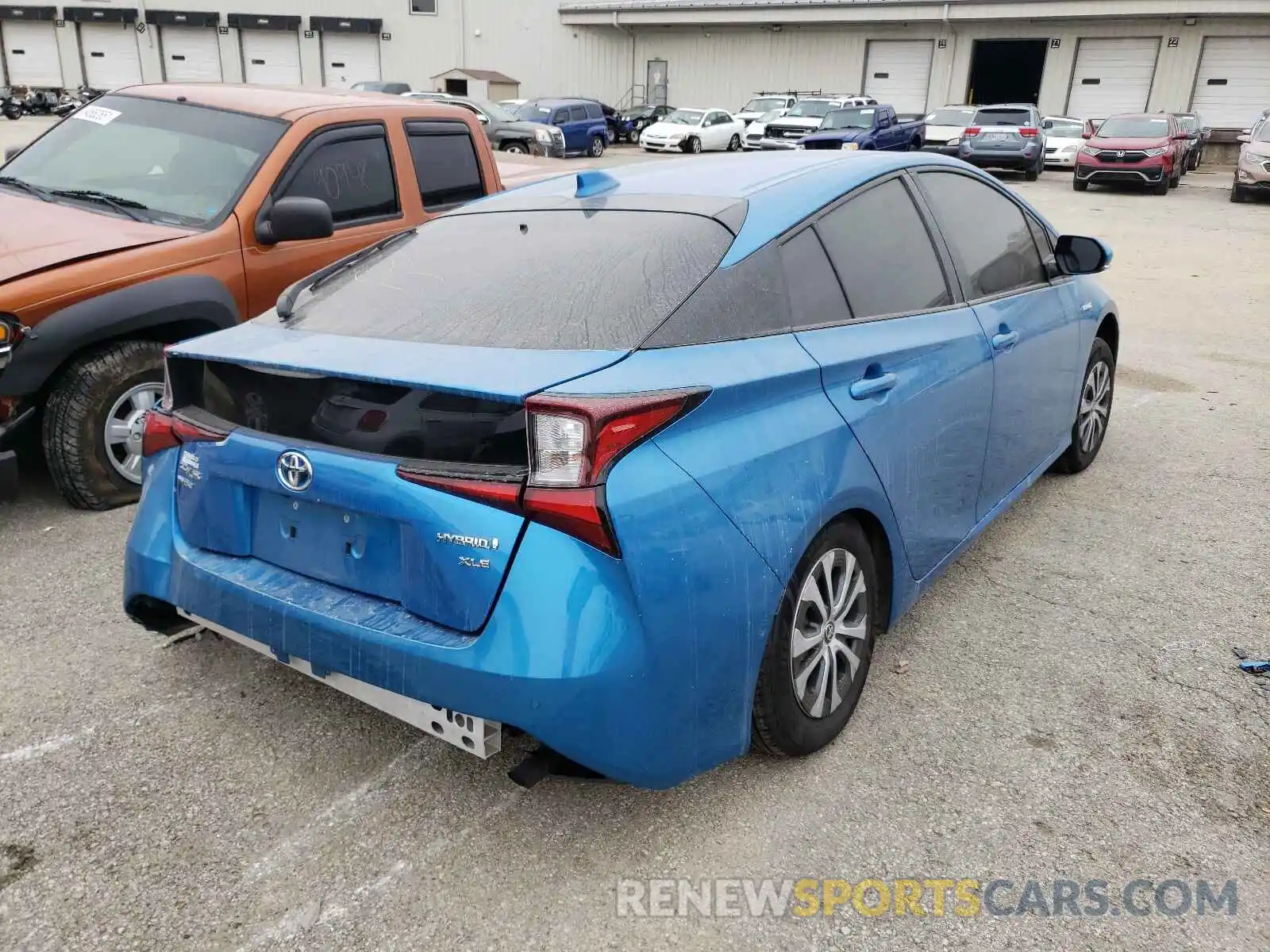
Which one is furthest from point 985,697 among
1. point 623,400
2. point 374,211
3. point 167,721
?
point 374,211

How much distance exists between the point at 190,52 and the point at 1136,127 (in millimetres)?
43442

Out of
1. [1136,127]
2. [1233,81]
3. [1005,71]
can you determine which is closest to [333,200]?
[1136,127]

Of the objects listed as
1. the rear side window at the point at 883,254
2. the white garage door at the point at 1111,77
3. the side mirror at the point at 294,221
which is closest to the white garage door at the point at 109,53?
the white garage door at the point at 1111,77

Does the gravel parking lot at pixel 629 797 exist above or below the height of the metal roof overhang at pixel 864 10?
below

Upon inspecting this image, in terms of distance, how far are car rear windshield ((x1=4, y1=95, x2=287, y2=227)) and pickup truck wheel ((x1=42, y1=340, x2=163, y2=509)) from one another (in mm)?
769

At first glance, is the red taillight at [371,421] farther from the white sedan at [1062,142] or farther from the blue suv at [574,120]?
the blue suv at [574,120]

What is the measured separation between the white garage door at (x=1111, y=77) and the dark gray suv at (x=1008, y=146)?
11.6m

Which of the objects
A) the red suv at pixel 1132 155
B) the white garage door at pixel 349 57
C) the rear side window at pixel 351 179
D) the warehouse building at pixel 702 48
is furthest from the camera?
the white garage door at pixel 349 57

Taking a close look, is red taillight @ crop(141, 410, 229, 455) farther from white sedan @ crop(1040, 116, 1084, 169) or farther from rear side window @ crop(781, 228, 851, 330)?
white sedan @ crop(1040, 116, 1084, 169)

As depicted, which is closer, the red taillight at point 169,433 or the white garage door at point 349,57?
the red taillight at point 169,433

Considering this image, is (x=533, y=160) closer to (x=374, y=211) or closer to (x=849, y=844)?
(x=374, y=211)

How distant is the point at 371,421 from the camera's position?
7.43ft

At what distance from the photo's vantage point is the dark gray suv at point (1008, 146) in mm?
23234

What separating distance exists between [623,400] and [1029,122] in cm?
2588
